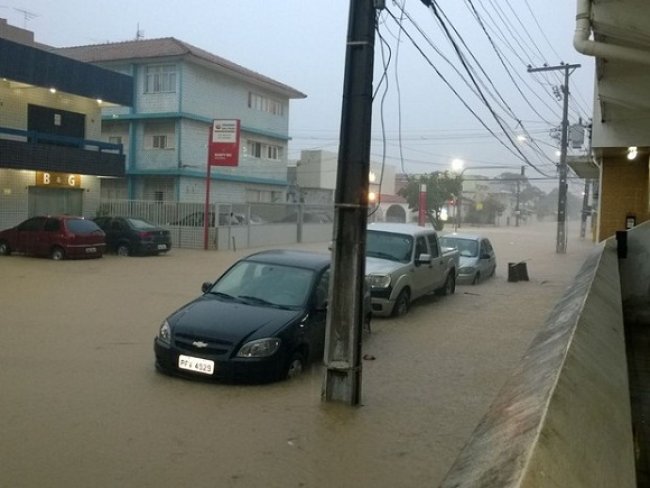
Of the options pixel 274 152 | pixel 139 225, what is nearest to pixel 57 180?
pixel 139 225

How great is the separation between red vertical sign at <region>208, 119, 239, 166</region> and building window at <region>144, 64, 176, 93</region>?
7.64 m

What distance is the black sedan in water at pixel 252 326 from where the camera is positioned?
22.2 ft

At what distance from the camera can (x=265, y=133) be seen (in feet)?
128

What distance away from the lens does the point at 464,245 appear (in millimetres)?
19844

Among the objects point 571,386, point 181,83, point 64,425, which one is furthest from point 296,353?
point 181,83

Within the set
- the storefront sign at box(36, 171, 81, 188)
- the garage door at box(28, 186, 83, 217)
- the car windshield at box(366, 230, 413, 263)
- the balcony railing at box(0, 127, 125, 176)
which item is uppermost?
the balcony railing at box(0, 127, 125, 176)

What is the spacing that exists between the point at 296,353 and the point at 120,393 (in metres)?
1.91

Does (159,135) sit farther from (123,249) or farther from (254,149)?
(123,249)

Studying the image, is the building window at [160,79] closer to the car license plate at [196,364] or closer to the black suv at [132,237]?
the black suv at [132,237]

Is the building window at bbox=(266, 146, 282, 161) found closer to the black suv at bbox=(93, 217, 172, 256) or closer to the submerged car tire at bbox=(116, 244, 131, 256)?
the black suv at bbox=(93, 217, 172, 256)

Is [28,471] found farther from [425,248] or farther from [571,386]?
[425,248]

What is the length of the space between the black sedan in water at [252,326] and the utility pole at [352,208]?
0.85 meters

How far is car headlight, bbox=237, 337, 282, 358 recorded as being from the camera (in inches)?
265

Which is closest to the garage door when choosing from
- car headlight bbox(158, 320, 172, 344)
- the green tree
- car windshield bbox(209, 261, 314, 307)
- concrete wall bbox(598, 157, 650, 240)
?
car windshield bbox(209, 261, 314, 307)
